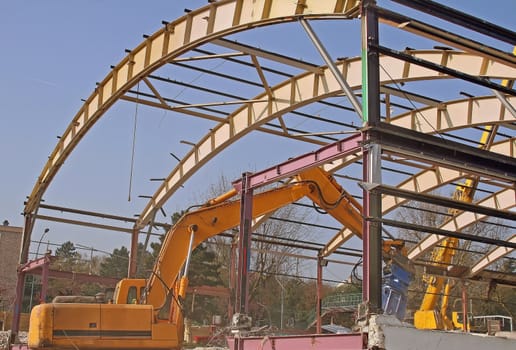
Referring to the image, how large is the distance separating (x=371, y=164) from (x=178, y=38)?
31.4ft

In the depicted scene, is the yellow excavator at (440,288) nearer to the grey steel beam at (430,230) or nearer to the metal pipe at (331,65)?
the metal pipe at (331,65)

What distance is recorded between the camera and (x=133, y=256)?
2488cm

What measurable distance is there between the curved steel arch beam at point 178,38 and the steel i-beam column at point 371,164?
5.79ft

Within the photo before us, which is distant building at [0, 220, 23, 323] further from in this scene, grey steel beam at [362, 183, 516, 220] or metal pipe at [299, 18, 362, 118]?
grey steel beam at [362, 183, 516, 220]

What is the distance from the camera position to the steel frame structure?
9.11 metres

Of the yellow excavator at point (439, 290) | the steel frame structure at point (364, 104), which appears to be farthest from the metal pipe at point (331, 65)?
the yellow excavator at point (439, 290)

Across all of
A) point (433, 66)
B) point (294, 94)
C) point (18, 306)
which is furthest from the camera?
point (18, 306)

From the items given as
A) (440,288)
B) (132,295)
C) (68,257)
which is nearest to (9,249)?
(68,257)

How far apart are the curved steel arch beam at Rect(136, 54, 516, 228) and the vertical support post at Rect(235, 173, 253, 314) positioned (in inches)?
187

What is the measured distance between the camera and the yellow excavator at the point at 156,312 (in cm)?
1461

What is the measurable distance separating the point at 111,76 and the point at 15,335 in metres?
9.54

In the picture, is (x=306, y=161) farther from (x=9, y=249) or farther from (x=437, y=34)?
(x=9, y=249)

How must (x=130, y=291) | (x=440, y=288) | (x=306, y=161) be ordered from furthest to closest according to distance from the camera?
1. (x=440, y=288)
2. (x=130, y=291)
3. (x=306, y=161)

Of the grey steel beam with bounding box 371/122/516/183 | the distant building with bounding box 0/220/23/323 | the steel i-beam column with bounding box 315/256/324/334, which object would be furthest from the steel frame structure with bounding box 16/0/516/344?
the distant building with bounding box 0/220/23/323
